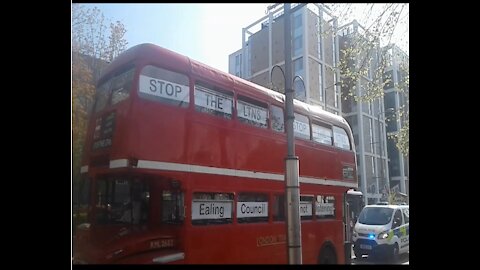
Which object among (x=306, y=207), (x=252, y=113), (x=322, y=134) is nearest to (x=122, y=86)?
(x=252, y=113)

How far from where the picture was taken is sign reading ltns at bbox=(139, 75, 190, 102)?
4.19 meters

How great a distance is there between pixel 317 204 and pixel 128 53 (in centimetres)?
360

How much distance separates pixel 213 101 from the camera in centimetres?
487

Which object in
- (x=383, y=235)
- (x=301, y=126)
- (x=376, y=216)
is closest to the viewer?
(x=301, y=126)

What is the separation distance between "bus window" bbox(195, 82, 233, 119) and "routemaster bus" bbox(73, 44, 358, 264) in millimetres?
13

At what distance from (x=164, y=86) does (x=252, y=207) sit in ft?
6.46

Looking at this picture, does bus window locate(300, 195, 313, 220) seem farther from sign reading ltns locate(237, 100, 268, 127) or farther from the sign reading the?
the sign reading the

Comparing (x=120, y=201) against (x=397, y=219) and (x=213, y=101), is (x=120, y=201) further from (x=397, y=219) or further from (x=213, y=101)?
(x=397, y=219)

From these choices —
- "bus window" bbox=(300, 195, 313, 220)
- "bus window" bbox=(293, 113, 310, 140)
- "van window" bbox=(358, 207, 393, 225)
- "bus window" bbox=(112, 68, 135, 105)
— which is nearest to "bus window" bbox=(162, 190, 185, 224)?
"bus window" bbox=(112, 68, 135, 105)

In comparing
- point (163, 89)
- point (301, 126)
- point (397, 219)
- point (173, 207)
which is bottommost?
point (397, 219)
